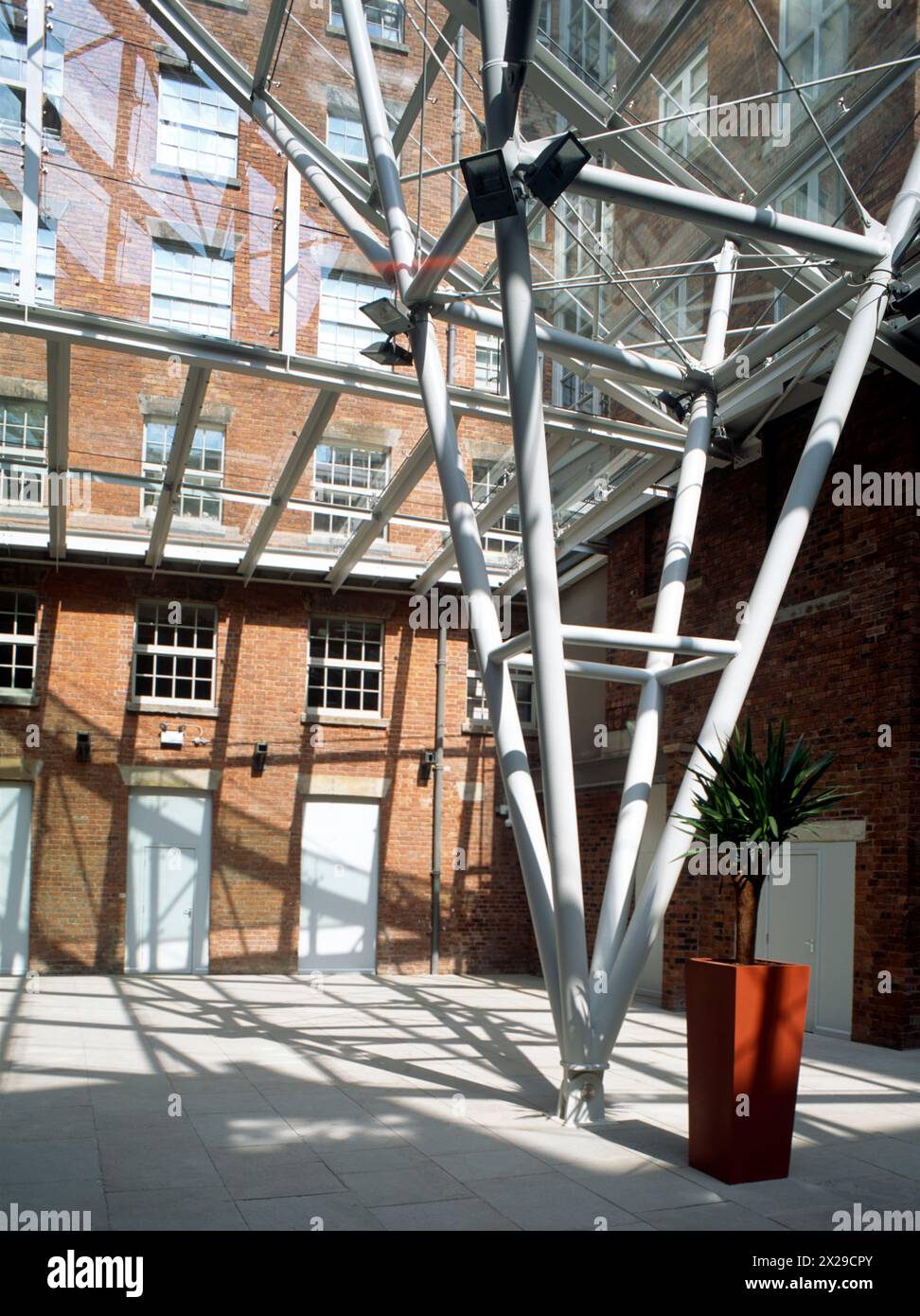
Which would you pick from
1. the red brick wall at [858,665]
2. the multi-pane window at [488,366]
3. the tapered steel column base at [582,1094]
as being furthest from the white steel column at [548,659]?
the multi-pane window at [488,366]

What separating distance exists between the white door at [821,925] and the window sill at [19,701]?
31.5ft

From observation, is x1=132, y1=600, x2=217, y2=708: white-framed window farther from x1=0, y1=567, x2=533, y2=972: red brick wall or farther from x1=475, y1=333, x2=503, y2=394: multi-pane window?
x1=475, y1=333, x2=503, y2=394: multi-pane window

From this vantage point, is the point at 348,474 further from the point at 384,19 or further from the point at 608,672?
the point at 608,672

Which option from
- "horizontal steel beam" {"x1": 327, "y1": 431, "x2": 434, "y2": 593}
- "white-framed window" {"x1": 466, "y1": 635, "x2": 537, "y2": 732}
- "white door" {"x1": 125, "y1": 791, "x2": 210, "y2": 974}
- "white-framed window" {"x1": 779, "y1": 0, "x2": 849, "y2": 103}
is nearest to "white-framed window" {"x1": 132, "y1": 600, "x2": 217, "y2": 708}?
"white door" {"x1": 125, "y1": 791, "x2": 210, "y2": 974}

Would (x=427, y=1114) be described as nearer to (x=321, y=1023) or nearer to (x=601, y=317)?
(x=321, y=1023)

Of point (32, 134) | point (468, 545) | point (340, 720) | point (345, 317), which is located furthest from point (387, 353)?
point (340, 720)

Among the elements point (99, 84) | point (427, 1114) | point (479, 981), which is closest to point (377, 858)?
point (479, 981)

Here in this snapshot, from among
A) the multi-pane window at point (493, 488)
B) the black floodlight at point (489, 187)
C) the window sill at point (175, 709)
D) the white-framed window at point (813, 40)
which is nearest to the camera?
the black floodlight at point (489, 187)

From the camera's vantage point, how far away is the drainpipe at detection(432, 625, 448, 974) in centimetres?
1684

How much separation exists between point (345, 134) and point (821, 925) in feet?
29.4

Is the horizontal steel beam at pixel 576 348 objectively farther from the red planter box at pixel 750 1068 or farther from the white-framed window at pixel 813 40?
the red planter box at pixel 750 1068

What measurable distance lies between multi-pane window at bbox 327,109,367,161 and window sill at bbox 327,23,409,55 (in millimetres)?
649

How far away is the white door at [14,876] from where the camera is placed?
14.9 metres

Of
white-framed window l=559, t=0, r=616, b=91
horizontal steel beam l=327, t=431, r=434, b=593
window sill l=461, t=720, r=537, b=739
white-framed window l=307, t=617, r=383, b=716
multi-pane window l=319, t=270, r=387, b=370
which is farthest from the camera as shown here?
window sill l=461, t=720, r=537, b=739
